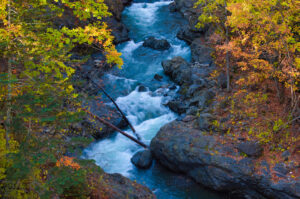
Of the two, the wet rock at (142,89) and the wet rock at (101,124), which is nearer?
the wet rock at (101,124)

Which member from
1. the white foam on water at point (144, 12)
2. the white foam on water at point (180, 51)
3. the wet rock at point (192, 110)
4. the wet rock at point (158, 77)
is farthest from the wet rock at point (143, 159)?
the white foam on water at point (144, 12)

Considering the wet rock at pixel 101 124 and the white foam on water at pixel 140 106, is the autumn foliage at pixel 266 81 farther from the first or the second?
the wet rock at pixel 101 124

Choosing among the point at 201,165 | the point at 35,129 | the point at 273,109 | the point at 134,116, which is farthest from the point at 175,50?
the point at 35,129

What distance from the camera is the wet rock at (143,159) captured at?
10.8m

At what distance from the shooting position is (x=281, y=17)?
8852 mm

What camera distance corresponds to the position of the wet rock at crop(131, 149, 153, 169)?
10820 millimetres

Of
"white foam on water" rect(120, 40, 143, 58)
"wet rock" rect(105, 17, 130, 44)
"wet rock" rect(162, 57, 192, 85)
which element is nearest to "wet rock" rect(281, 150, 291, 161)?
"wet rock" rect(162, 57, 192, 85)

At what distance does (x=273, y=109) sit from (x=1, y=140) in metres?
10.2

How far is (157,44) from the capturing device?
2091 cm

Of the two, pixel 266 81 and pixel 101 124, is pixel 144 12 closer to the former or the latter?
pixel 101 124

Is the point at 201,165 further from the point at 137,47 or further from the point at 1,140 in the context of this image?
the point at 137,47

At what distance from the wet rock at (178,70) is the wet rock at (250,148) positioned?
6750mm

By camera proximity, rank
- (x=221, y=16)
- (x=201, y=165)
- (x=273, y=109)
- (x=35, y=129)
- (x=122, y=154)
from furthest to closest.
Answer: (x=221, y=16) → (x=122, y=154) → (x=273, y=109) → (x=201, y=165) → (x=35, y=129)

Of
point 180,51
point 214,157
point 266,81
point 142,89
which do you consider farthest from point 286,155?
point 180,51
